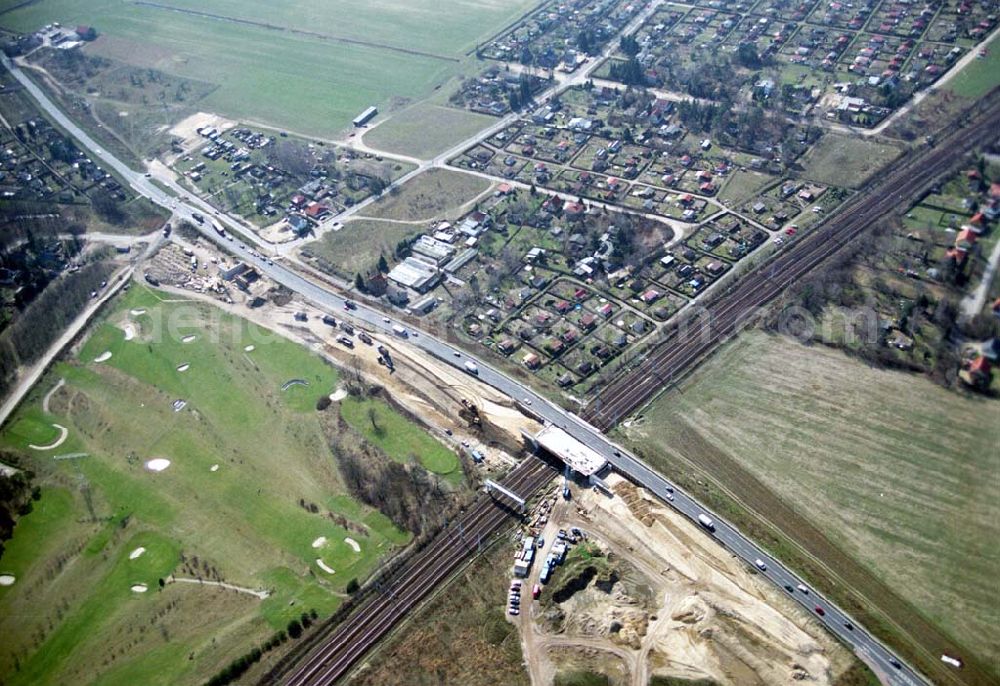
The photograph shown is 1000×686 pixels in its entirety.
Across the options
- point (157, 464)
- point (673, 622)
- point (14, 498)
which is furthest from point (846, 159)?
point (14, 498)

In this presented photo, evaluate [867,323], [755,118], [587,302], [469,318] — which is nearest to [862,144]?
[755,118]

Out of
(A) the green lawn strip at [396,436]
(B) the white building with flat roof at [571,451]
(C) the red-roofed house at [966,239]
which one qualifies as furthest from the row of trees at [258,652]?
(C) the red-roofed house at [966,239]

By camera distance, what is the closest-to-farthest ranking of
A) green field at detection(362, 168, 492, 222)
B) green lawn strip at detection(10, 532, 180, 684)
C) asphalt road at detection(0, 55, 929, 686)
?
asphalt road at detection(0, 55, 929, 686) < green lawn strip at detection(10, 532, 180, 684) < green field at detection(362, 168, 492, 222)

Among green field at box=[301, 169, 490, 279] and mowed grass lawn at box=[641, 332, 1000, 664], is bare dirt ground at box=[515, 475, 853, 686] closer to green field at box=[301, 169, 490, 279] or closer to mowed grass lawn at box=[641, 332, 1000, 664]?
mowed grass lawn at box=[641, 332, 1000, 664]

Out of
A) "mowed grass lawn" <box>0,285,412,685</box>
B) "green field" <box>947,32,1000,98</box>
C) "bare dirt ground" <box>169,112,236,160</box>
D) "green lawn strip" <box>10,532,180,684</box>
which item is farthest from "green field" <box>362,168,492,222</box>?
"green field" <box>947,32,1000,98</box>

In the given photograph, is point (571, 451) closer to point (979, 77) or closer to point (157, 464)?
point (157, 464)

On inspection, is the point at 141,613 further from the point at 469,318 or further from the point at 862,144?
the point at 862,144
